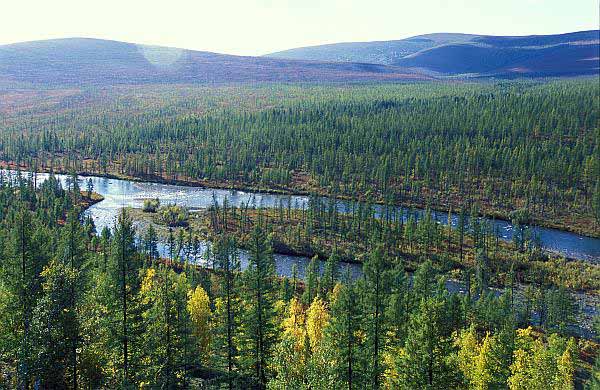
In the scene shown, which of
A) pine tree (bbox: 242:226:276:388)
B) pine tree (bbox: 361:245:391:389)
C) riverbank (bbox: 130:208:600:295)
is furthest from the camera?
riverbank (bbox: 130:208:600:295)

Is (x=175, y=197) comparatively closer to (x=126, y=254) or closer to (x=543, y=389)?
(x=126, y=254)

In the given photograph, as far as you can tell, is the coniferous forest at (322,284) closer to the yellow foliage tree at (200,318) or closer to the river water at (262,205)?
the yellow foliage tree at (200,318)

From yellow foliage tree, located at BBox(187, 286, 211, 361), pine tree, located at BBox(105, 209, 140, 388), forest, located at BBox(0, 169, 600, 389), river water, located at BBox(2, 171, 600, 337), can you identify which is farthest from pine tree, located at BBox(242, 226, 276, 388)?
river water, located at BBox(2, 171, 600, 337)

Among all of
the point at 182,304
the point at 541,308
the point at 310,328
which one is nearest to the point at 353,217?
the point at 541,308

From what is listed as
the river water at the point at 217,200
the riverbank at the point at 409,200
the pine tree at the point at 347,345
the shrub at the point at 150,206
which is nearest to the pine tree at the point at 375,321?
the pine tree at the point at 347,345

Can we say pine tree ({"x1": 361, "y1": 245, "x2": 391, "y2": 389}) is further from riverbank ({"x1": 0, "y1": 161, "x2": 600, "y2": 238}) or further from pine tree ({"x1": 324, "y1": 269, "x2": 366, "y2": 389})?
riverbank ({"x1": 0, "y1": 161, "x2": 600, "y2": 238})
